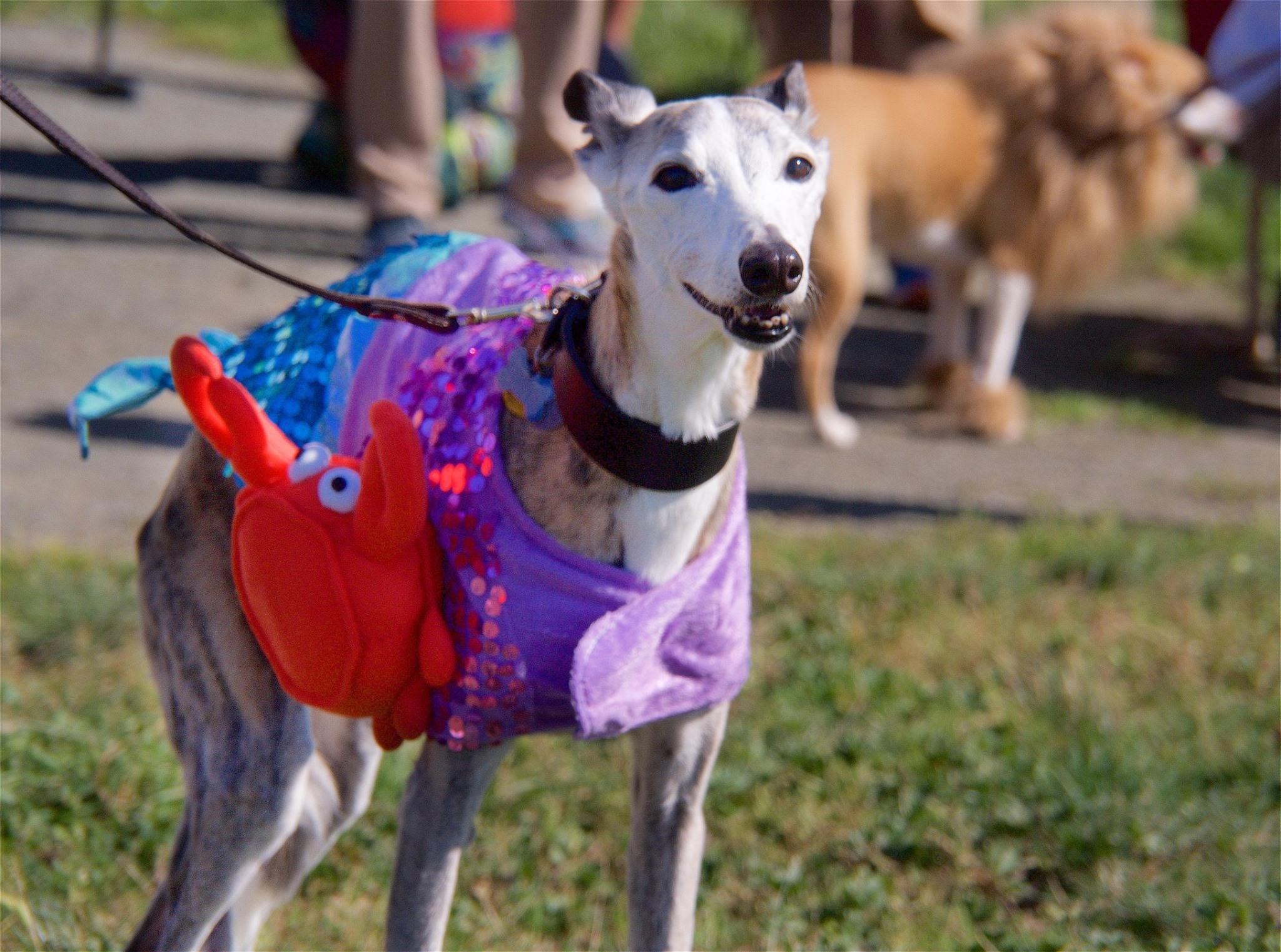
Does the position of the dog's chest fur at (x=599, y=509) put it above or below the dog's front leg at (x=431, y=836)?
above

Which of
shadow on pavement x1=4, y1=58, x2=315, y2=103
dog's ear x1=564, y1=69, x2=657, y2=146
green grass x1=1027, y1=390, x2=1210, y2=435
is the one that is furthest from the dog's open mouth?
shadow on pavement x1=4, y1=58, x2=315, y2=103

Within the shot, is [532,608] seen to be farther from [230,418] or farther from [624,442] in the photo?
[230,418]

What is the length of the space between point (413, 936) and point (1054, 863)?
1355 mm

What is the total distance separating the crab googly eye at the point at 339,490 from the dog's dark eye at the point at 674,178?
0.57 m

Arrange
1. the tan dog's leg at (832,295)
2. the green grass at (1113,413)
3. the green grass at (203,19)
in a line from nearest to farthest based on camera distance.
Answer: the tan dog's leg at (832,295), the green grass at (1113,413), the green grass at (203,19)

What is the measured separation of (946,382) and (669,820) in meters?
3.69

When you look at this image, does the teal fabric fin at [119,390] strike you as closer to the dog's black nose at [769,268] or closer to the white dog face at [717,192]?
the white dog face at [717,192]

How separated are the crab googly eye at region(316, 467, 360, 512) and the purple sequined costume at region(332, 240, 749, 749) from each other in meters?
0.11

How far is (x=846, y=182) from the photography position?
468 centimetres

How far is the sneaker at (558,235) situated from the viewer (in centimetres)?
404

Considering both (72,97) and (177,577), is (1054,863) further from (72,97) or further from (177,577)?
(72,97)

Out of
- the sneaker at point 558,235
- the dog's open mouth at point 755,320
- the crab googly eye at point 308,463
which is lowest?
the sneaker at point 558,235

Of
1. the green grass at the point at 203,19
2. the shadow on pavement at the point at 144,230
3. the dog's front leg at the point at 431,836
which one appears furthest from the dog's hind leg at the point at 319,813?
the green grass at the point at 203,19

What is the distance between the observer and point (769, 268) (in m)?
1.77
